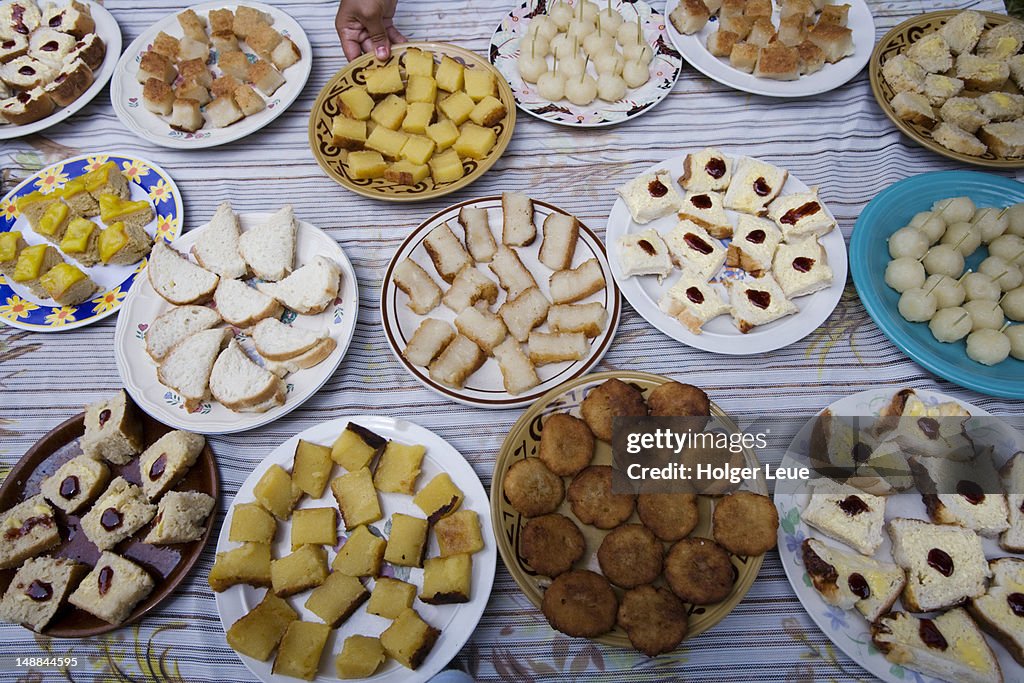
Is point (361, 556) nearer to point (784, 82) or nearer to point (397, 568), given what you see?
point (397, 568)

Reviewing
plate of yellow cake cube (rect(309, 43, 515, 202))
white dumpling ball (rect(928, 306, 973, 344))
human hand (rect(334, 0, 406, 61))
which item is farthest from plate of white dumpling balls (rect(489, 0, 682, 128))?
white dumpling ball (rect(928, 306, 973, 344))

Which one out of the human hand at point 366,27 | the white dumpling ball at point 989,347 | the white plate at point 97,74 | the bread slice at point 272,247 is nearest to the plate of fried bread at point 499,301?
the bread slice at point 272,247

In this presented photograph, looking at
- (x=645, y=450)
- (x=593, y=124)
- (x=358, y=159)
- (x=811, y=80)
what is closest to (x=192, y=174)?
(x=358, y=159)

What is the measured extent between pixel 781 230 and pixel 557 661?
1919mm

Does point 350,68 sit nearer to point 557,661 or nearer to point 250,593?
point 250,593

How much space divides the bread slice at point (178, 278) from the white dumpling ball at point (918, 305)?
9.24 feet

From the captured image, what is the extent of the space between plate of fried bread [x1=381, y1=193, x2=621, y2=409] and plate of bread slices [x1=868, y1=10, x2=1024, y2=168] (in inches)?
64.2

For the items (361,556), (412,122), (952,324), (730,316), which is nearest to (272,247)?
(412,122)

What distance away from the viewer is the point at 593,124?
2934 mm

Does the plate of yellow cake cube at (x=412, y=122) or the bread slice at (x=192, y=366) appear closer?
the bread slice at (x=192, y=366)

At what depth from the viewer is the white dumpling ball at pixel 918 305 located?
2398mm

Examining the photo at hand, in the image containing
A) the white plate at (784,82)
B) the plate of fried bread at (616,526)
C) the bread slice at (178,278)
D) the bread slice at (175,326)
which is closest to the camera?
the plate of fried bread at (616,526)

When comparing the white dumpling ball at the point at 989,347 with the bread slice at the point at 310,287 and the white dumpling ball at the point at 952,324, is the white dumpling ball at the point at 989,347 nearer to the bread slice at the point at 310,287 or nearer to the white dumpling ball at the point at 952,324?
the white dumpling ball at the point at 952,324

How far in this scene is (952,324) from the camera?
2.37 m
